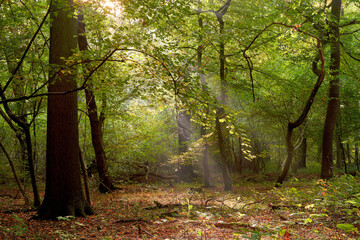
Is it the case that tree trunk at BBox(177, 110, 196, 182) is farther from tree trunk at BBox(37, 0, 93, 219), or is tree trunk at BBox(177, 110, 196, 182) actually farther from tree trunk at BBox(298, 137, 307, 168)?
tree trunk at BBox(37, 0, 93, 219)

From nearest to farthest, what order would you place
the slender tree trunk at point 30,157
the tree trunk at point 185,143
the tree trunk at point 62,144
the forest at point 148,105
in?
the forest at point 148,105 < the tree trunk at point 62,144 < the slender tree trunk at point 30,157 < the tree trunk at point 185,143

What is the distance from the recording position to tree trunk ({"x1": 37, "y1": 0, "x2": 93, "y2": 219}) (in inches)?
227

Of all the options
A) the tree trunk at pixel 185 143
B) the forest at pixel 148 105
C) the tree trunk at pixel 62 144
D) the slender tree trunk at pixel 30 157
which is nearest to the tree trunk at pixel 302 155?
the forest at pixel 148 105

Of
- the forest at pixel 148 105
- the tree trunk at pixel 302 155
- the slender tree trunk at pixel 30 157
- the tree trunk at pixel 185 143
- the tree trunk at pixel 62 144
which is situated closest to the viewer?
the forest at pixel 148 105

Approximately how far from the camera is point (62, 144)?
592 cm

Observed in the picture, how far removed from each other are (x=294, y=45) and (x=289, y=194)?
6.72 metres

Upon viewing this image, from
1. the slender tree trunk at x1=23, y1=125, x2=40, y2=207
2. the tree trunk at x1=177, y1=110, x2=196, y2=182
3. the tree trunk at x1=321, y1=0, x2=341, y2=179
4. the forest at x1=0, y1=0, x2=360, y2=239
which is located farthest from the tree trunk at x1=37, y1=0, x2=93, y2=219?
the tree trunk at x1=177, y1=110, x2=196, y2=182

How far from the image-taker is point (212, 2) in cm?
1255

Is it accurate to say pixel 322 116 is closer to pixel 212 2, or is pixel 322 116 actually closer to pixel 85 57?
pixel 212 2

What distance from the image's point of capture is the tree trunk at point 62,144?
576 centimetres

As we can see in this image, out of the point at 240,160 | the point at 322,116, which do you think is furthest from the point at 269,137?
the point at 322,116

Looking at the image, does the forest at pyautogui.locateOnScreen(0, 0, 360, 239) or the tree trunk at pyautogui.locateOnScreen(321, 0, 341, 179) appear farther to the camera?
the tree trunk at pyautogui.locateOnScreen(321, 0, 341, 179)

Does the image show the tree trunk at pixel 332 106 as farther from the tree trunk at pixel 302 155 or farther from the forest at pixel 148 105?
the tree trunk at pixel 302 155

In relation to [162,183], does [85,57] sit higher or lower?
higher
